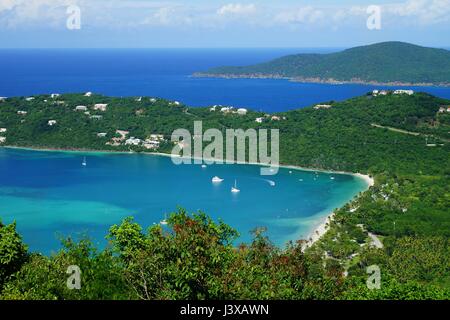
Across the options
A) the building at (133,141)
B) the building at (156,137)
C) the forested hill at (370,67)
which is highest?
the forested hill at (370,67)

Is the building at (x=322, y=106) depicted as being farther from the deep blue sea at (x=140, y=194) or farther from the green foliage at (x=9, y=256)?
the green foliage at (x=9, y=256)

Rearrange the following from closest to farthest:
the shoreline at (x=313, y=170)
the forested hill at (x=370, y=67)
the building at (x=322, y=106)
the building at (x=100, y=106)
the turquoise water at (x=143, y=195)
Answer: the shoreline at (x=313, y=170), the turquoise water at (x=143, y=195), the building at (x=322, y=106), the building at (x=100, y=106), the forested hill at (x=370, y=67)

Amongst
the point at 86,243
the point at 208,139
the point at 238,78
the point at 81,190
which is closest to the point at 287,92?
the point at 238,78

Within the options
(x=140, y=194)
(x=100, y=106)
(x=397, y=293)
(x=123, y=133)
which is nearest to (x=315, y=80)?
(x=100, y=106)

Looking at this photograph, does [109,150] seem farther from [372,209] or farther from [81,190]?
[372,209]

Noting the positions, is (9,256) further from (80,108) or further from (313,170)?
(80,108)

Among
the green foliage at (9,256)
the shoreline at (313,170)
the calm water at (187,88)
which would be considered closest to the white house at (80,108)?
the shoreline at (313,170)

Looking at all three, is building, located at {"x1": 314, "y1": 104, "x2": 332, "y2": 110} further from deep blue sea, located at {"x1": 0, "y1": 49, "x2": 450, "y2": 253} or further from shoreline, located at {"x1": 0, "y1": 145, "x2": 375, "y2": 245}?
deep blue sea, located at {"x1": 0, "y1": 49, "x2": 450, "y2": 253}
